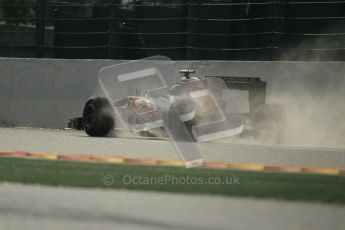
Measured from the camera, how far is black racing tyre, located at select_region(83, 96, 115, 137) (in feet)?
43.8

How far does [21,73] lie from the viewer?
685 inches

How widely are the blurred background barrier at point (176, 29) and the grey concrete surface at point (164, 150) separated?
3185 millimetres

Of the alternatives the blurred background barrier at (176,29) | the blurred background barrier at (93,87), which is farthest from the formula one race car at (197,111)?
the blurred background barrier at (176,29)

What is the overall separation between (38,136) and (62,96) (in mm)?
3124

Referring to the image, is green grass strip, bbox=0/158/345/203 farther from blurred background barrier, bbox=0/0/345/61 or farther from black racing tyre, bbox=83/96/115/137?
blurred background barrier, bbox=0/0/345/61

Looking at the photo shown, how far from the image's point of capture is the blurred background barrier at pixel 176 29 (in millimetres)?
14430

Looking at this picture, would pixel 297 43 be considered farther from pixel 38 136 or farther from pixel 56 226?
pixel 56 226

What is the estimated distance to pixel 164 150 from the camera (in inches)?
436

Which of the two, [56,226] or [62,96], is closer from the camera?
[56,226]

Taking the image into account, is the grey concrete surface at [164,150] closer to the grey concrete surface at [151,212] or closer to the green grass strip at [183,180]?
the green grass strip at [183,180]

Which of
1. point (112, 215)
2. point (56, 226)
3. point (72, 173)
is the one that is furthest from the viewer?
point (72, 173)

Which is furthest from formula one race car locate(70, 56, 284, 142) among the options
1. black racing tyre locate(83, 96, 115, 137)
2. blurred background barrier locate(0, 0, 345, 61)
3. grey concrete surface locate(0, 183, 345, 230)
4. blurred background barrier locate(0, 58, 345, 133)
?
grey concrete surface locate(0, 183, 345, 230)

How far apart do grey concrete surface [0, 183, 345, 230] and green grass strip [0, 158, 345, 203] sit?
14.9 inches

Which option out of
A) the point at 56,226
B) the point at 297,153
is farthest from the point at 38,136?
the point at 56,226
